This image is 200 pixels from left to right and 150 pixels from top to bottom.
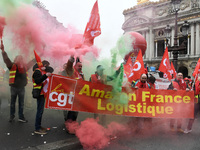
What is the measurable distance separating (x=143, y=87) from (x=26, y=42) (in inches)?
123

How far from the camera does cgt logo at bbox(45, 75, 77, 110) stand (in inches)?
147

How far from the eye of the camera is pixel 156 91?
4.63 metres

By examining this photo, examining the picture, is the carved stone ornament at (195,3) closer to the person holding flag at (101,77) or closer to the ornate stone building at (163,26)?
the ornate stone building at (163,26)

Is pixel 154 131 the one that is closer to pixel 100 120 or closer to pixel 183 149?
pixel 183 149

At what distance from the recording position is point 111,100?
4.23 m

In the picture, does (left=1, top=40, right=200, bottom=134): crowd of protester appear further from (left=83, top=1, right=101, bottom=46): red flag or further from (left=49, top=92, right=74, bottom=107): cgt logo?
(left=83, top=1, right=101, bottom=46): red flag

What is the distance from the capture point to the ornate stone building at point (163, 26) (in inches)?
1247

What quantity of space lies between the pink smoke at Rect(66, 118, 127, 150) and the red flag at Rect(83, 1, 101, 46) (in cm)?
202

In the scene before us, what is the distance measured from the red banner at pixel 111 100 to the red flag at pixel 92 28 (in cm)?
120

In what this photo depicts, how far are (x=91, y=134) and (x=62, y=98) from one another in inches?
38.8

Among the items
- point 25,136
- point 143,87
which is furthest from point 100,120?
point 25,136

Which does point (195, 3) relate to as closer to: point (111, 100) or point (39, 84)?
point (111, 100)

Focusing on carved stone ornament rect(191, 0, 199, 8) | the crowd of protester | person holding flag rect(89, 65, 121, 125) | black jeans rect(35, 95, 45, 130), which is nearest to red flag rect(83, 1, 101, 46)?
the crowd of protester

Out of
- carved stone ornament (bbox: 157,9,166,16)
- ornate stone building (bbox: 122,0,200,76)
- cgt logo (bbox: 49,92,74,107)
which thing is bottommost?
cgt logo (bbox: 49,92,74,107)
